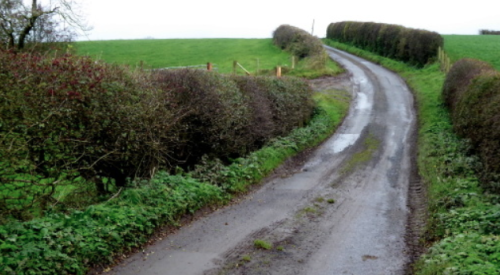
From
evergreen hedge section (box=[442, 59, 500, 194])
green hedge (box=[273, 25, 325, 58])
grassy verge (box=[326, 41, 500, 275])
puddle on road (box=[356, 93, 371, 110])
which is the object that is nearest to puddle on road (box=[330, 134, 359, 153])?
grassy verge (box=[326, 41, 500, 275])

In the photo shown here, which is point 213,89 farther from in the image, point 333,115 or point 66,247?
point 333,115

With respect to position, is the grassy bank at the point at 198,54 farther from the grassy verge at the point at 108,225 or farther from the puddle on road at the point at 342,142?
→ the grassy verge at the point at 108,225

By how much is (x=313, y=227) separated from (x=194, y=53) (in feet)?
149

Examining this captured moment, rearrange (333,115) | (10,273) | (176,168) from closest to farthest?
1. (10,273)
2. (176,168)
3. (333,115)

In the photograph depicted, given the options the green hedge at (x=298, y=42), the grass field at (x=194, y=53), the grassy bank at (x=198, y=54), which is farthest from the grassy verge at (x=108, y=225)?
the green hedge at (x=298, y=42)

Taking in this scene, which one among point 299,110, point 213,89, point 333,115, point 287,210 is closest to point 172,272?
point 287,210

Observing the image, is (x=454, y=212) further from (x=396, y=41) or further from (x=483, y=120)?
(x=396, y=41)

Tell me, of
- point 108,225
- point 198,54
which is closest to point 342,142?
point 108,225

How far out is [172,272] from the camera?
729cm

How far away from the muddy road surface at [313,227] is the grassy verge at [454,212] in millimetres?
652

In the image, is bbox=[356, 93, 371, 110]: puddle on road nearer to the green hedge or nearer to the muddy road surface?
the muddy road surface

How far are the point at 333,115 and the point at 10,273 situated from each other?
65.8ft

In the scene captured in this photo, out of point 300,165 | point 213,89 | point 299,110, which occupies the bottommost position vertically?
point 300,165

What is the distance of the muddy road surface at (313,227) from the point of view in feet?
25.2
